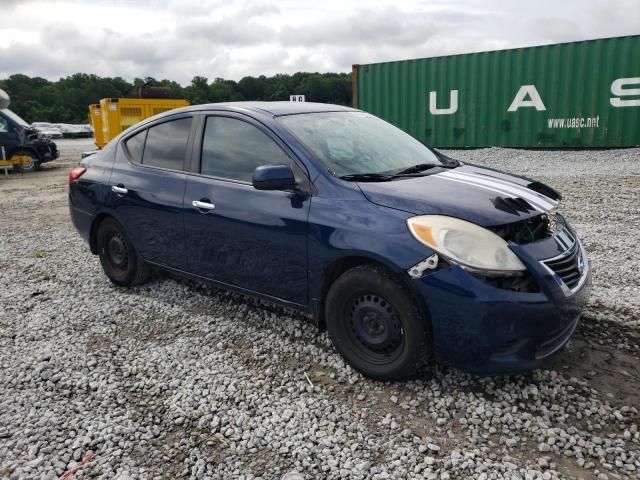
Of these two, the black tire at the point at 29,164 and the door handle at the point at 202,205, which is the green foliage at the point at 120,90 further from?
the door handle at the point at 202,205

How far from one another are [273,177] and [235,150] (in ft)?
2.34

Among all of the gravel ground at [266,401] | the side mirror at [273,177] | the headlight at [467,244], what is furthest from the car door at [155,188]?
the headlight at [467,244]

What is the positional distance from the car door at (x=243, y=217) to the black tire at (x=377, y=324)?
0.32 meters

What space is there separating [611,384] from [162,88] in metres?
14.6

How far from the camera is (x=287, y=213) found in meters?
3.26

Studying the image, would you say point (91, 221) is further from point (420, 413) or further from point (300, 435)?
point (420, 413)

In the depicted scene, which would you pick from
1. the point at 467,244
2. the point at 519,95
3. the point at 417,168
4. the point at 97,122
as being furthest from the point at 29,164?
the point at 467,244

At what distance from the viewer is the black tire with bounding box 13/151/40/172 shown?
635 inches

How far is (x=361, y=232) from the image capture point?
9.53ft

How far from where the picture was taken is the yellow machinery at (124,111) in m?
14.1

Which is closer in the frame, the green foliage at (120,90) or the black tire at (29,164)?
the black tire at (29,164)

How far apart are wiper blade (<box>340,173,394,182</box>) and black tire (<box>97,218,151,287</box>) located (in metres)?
2.22

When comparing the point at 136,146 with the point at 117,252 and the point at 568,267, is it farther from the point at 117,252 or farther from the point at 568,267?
the point at 568,267

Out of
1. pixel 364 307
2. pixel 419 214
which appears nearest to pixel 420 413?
pixel 364 307
